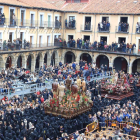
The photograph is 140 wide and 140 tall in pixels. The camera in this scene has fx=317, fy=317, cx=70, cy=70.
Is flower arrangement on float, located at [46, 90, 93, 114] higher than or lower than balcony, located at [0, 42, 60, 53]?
lower

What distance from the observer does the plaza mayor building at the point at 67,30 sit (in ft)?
129

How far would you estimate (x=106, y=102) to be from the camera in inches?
1115

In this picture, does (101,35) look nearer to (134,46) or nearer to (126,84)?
(134,46)

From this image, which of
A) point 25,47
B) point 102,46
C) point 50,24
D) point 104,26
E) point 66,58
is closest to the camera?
point 25,47

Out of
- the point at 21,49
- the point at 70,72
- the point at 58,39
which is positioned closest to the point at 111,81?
the point at 70,72

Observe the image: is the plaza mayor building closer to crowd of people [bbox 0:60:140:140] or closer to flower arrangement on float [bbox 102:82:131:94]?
crowd of people [bbox 0:60:140:140]

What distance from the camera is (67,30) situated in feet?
159

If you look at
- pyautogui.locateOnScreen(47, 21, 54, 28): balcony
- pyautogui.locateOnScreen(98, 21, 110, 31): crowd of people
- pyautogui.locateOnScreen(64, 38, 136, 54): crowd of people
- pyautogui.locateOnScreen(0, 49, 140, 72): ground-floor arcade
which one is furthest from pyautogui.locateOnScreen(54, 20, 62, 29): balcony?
pyautogui.locateOnScreen(98, 21, 110, 31): crowd of people

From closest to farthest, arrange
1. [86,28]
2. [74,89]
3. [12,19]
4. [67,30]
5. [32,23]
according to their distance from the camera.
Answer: [74,89] < [12,19] < [32,23] < [86,28] < [67,30]

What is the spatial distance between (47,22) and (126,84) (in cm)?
1724

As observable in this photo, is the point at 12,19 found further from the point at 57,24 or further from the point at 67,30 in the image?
the point at 67,30

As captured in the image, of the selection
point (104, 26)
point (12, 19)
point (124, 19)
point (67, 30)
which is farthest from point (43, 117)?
point (67, 30)

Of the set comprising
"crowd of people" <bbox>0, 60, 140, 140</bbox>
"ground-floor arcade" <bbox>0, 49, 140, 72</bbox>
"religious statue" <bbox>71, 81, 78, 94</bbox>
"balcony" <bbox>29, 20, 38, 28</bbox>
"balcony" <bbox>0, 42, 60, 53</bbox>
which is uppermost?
"balcony" <bbox>29, 20, 38, 28</bbox>

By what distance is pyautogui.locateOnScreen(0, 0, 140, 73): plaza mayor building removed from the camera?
39.5 metres
